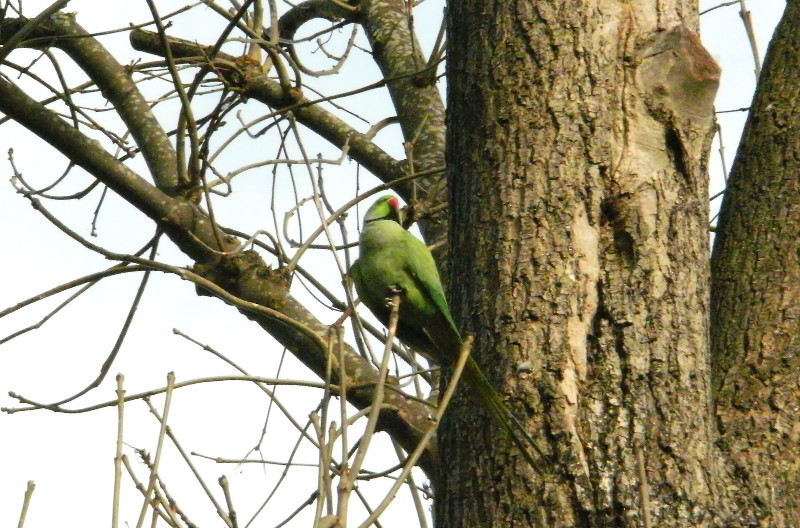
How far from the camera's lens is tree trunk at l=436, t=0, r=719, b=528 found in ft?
5.88

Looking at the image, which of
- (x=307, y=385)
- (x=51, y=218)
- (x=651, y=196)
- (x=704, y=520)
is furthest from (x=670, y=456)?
(x=51, y=218)

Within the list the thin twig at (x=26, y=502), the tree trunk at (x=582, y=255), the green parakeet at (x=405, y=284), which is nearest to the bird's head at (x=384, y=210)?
the green parakeet at (x=405, y=284)

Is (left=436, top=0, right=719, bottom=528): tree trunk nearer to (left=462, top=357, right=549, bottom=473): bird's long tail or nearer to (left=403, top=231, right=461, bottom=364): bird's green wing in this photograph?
(left=462, top=357, right=549, bottom=473): bird's long tail

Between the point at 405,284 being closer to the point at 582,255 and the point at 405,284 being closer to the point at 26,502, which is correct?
the point at 582,255

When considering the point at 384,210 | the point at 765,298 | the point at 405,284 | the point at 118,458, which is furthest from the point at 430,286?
the point at 118,458

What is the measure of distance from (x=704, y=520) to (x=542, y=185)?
726mm

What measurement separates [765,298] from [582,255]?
1.87 feet

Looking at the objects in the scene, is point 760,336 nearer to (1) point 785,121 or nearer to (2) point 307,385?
(1) point 785,121

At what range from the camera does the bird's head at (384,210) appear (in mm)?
3441

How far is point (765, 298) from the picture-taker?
2.23 meters

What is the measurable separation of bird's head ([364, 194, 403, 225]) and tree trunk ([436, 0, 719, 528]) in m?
1.27

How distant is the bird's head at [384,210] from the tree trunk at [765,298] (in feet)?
4.28

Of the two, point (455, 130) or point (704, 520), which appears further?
point (455, 130)

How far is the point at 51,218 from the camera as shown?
8.63 feet
